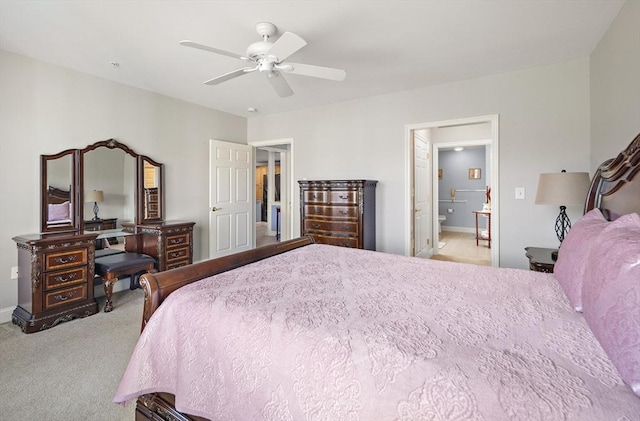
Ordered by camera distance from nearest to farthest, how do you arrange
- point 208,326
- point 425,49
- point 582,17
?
point 208,326 → point 582,17 → point 425,49

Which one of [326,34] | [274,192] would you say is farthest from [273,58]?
[274,192]

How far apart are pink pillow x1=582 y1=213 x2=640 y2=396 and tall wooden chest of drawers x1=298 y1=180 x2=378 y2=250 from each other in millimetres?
2697

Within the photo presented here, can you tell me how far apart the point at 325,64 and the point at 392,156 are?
5.09 ft

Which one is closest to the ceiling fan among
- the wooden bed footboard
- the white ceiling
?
the white ceiling

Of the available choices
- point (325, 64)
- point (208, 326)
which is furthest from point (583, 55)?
point (208, 326)

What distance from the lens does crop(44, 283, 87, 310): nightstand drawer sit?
2.73 metres

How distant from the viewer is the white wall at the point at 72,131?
2859 millimetres

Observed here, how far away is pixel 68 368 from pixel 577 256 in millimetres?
3125

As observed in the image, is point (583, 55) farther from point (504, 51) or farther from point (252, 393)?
point (252, 393)

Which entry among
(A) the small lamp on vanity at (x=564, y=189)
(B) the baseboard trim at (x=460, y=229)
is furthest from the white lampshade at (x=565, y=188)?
(B) the baseboard trim at (x=460, y=229)

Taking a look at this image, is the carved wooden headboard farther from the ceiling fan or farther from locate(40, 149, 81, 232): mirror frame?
locate(40, 149, 81, 232): mirror frame

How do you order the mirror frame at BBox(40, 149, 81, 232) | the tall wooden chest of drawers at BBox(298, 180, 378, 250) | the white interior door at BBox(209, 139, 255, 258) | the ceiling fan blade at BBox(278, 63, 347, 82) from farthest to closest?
the white interior door at BBox(209, 139, 255, 258) < the tall wooden chest of drawers at BBox(298, 180, 378, 250) < the mirror frame at BBox(40, 149, 81, 232) < the ceiling fan blade at BBox(278, 63, 347, 82)

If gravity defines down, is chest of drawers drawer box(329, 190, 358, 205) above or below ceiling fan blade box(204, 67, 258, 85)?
below

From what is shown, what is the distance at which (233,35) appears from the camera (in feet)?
8.19
